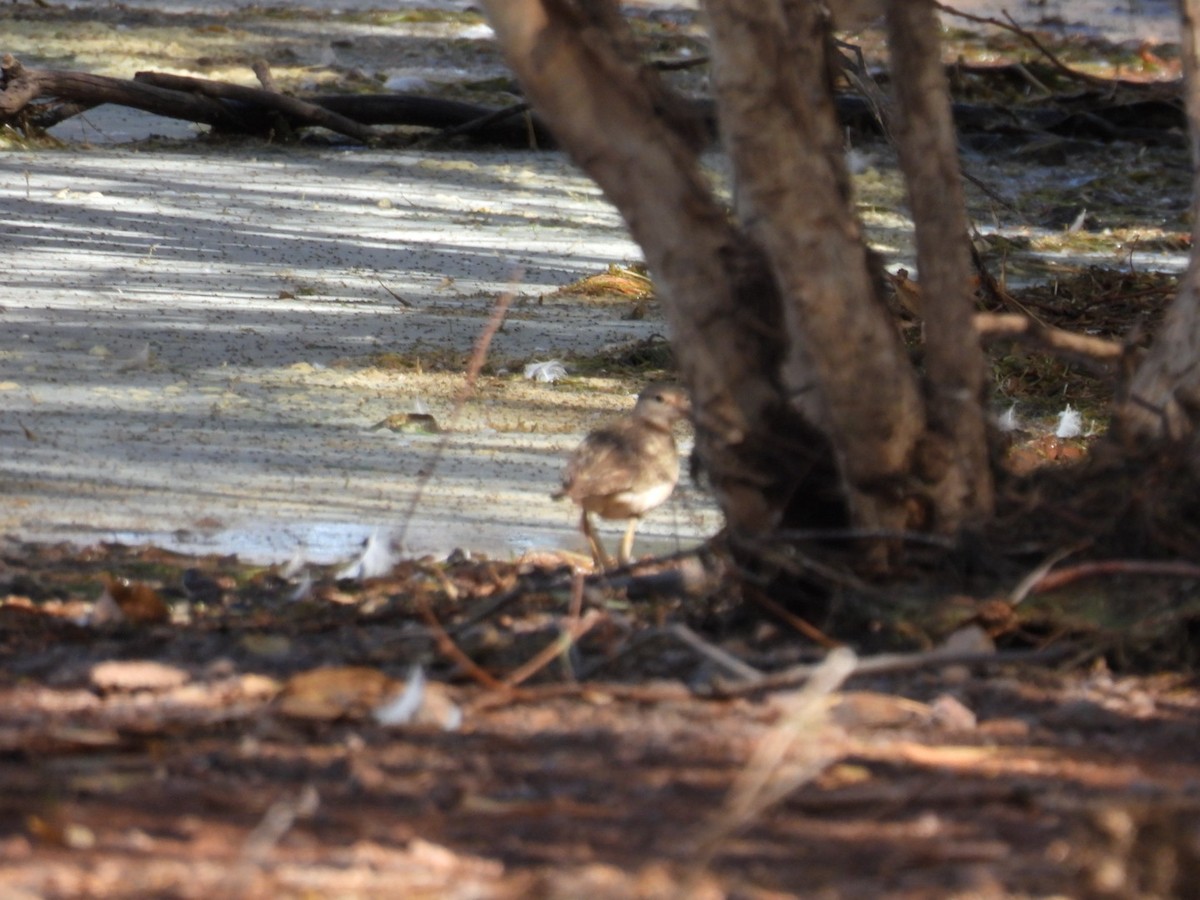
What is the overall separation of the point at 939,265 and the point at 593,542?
1741mm

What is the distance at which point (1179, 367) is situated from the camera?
390cm

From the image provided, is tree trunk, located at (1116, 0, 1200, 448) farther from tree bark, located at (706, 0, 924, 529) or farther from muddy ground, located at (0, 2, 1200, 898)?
tree bark, located at (706, 0, 924, 529)

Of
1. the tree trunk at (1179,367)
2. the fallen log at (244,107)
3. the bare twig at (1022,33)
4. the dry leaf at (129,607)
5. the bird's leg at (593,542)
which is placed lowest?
the fallen log at (244,107)

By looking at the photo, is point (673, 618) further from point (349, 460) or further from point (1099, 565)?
point (349, 460)

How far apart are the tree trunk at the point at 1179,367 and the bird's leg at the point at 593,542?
1.53 meters

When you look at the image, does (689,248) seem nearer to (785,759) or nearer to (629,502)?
(785,759)

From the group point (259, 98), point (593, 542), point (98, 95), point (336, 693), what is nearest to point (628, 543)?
point (593, 542)

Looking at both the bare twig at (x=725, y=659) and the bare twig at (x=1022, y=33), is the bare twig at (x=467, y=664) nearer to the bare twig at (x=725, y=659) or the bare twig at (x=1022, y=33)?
the bare twig at (x=725, y=659)

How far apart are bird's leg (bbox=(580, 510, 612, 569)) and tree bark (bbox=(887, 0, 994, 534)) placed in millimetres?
1431

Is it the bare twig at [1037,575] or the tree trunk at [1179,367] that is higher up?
the tree trunk at [1179,367]

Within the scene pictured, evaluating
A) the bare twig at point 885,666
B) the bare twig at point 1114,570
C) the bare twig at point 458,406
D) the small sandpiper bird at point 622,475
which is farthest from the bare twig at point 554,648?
the small sandpiper bird at point 622,475

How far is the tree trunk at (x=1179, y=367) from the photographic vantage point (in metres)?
3.84

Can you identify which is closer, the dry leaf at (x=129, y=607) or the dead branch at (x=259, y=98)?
the dry leaf at (x=129, y=607)

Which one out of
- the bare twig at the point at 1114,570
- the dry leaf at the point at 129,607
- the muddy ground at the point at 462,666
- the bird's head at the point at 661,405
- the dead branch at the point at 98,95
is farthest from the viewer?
the dead branch at the point at 98,95
